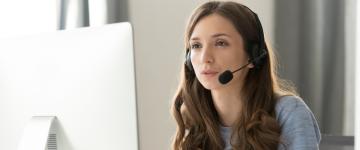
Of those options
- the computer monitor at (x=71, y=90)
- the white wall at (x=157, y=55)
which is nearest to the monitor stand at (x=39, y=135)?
the computer monitor at (x=71, y=90)

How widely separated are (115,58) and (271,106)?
464 mm

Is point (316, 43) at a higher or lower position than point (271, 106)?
higher

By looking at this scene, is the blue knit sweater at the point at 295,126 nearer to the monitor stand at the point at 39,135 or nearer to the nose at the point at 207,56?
the nose at the point at 207,56

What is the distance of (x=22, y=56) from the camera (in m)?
0.91

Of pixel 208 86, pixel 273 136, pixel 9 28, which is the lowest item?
pixel 273 136

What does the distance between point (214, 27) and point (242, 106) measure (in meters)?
0.22

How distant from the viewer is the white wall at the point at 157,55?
1992mm

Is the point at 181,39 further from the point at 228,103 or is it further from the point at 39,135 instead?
the point at 39,135

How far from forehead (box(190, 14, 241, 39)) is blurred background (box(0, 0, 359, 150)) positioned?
79 centimetres

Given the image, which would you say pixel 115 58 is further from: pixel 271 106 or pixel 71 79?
pixel 271 106

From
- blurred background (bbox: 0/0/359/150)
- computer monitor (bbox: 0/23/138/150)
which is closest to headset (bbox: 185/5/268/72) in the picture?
computer monitor (bbox: 0/23/138/150)

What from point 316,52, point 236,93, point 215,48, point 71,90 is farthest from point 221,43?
point 316,52

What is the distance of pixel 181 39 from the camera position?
1.99 metres

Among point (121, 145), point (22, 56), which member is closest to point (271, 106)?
point (121, 145)
